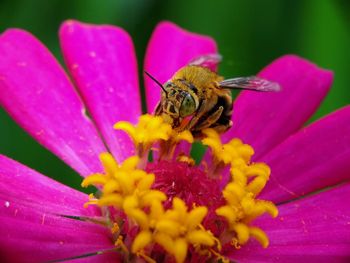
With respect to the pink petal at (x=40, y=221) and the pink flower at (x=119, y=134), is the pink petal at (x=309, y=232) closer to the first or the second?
the pink flower at (x=119, y=134)

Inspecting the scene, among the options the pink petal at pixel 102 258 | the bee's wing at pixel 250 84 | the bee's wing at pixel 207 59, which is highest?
the bee's wing at pixel 250 84

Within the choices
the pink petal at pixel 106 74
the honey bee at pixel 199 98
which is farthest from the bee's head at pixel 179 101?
the pink petal at pixel 106 74

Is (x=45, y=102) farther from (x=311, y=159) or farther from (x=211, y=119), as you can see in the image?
(x=311, y=159)

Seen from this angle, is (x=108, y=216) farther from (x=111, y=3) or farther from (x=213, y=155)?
(x=111, y=3)

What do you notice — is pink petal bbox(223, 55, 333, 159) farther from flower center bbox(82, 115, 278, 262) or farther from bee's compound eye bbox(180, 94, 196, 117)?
bee's compound eye bbox(180, 94, 196, 117)

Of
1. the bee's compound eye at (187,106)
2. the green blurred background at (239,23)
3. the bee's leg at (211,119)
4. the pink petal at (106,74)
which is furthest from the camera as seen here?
the green blurred background at (239,23)

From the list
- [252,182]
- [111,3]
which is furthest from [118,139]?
[111,3]

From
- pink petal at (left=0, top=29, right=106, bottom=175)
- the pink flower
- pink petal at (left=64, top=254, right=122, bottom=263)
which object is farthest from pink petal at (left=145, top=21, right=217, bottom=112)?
pink petal at (left=64, top=254, right=122, bottom=263)

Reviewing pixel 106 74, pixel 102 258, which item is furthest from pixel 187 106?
pixel 106 74
